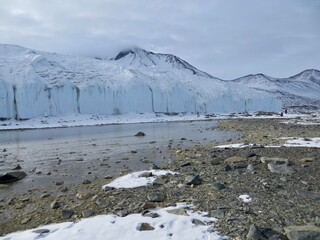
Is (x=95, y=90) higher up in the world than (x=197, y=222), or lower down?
higher up

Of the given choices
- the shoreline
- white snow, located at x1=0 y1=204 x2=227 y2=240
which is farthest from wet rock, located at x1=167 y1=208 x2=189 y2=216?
the shoreline

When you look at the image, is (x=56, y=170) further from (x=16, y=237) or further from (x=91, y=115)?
(x=91, y=115)

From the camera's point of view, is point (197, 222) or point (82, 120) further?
point (82, 120)

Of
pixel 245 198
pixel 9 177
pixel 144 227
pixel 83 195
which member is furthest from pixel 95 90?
pixel 144 227

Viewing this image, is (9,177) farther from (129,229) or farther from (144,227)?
(144,227)

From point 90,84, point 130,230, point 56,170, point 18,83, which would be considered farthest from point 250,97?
point 130,230

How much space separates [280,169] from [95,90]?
51.8m

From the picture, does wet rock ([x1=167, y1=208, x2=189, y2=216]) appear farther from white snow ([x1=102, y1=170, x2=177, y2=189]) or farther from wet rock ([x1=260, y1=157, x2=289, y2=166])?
wet rock ([x1=260, y1=157, x2=289, y2=166])

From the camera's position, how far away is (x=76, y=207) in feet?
21.5

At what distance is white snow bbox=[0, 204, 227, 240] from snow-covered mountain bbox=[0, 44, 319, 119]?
45.9 metres

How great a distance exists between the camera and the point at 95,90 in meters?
57.7

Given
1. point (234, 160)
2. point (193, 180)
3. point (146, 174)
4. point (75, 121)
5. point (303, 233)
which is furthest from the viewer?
point (75, 121)

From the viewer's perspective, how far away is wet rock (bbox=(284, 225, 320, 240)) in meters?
4.41

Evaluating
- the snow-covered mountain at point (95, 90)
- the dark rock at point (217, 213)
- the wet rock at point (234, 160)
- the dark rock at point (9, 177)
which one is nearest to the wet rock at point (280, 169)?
the wet rock at point (234, 160)
